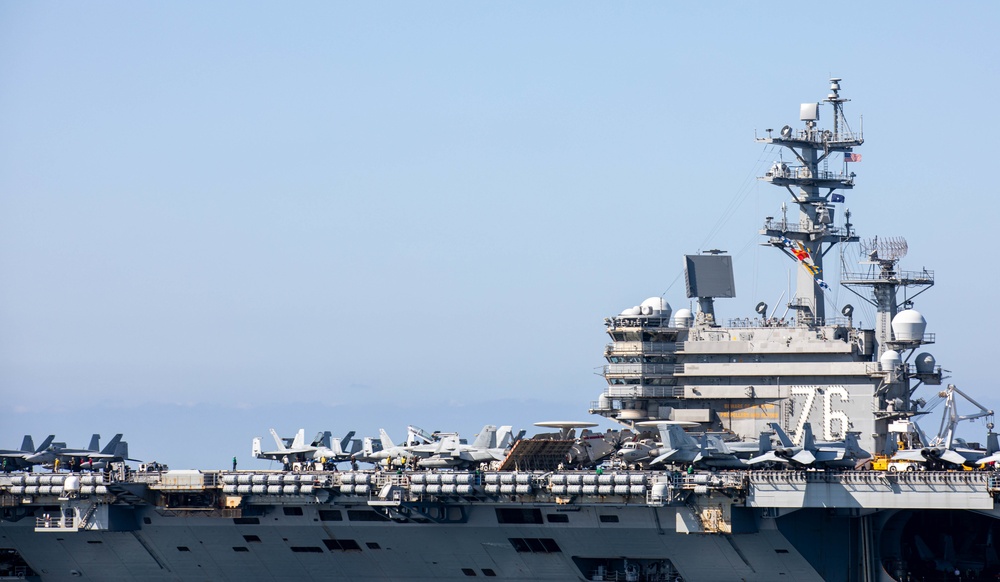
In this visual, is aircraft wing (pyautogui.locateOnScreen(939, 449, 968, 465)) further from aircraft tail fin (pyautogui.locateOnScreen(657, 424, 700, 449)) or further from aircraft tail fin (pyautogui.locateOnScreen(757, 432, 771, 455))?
aircraft tail fin (pyautogui.locateOnScreen(657, 424, 700, 449))

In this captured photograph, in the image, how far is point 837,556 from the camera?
2958 centimetres

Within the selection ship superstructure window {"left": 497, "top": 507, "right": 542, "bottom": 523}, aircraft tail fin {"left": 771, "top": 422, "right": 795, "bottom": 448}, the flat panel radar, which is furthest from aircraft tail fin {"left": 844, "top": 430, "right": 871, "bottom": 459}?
ship superstructure window {"left": 497, "top": 507, "right": 542, "bottom": 523}

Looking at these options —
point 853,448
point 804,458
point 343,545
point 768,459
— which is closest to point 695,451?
point 768,459

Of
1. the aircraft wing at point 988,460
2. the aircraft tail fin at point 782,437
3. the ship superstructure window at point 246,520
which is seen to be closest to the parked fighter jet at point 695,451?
the aircraft tail fin at point 782,437

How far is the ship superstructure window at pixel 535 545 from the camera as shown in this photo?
30.6 meters

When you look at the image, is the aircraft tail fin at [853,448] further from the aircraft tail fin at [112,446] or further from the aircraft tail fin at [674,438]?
the aircraft tail fin at [112,446]

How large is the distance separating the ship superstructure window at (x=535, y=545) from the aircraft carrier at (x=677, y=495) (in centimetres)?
4

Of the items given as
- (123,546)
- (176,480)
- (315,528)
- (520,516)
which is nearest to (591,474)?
(520,516)

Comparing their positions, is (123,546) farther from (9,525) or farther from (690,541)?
(690,541)

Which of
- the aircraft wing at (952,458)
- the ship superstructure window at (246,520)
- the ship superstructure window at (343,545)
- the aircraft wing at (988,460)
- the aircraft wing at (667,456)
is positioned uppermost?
the aircraft wing at (667,456)

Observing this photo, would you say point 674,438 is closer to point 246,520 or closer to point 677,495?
point 677,495

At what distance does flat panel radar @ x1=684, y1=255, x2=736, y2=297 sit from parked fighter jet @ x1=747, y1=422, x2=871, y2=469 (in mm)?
6801

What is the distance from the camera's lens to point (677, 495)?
28516 mm

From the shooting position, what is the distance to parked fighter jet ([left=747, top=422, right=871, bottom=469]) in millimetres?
29345
